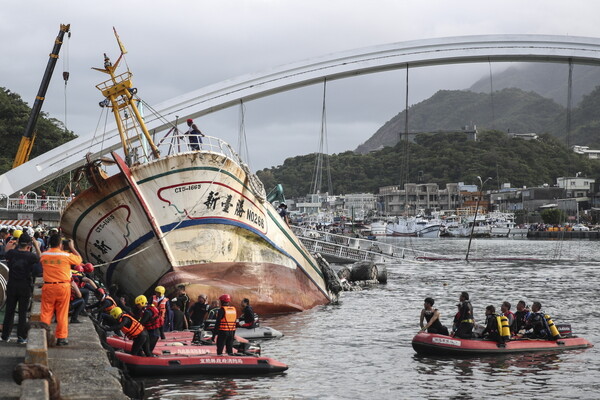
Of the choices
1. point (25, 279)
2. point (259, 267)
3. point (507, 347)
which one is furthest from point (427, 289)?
point (25, 279)

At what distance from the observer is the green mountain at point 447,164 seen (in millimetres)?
144125

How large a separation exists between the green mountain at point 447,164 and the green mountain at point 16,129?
2303 inches

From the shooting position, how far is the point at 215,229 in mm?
25969

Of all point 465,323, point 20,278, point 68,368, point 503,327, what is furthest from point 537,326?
point 20,278

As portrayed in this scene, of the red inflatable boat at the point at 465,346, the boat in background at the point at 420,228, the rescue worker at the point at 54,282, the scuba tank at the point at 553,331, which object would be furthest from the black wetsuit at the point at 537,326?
the boat in background at the point at 420,228

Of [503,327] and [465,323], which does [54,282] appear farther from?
[503,327]

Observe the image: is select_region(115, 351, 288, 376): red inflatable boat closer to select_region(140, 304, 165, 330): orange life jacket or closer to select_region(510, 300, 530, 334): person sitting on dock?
select_region(140, 304, 165, 330): orange life jacket

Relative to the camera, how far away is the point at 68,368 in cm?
1177

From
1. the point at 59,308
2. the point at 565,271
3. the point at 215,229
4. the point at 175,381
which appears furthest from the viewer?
the point at 565,271

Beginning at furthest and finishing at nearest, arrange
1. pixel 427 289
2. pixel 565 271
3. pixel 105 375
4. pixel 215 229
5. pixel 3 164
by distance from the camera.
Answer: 1. pixel 3 164
2. pixel 565 271
3. pixel 427 289
4. pixel 215 229
5. pixel 105 375

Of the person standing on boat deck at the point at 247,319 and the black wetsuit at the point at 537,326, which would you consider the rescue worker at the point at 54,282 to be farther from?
the black wetsuit at the point at 537,326

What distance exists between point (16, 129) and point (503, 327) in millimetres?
69336

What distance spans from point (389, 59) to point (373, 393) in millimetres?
29547

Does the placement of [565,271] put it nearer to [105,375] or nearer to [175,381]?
[175,381]
